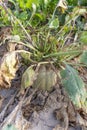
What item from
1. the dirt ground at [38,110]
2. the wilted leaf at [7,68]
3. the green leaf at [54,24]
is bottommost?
the dirt ground at [38,110]

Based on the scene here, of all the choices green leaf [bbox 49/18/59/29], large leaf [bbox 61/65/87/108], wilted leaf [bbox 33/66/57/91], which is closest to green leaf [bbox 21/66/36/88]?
wilted leaf [bbox 33/66/57/91]

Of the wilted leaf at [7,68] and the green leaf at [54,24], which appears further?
the green leaf at [54,24]

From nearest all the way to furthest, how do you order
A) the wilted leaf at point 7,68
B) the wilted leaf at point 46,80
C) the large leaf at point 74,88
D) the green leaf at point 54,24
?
the large leaf at point 74,88, the wilted leaf at point 7,68, the wilted leaf at point 46,80, the green leaf at point 54,24

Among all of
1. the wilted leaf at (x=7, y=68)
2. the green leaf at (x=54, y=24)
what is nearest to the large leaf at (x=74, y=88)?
the wilted leaf at (x=7, y=68)

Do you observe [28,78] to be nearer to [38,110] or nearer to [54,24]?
[38,110]

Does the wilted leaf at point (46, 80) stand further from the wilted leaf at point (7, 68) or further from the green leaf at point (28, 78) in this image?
the wilted leaf at point (7, 68)

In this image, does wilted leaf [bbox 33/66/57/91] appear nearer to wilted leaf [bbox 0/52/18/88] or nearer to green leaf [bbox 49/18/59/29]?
wilted leaf [bbox 0/52/18/88]

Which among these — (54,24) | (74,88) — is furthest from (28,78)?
(54,24)

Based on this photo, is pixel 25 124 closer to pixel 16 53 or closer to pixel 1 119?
pixel 1 119
